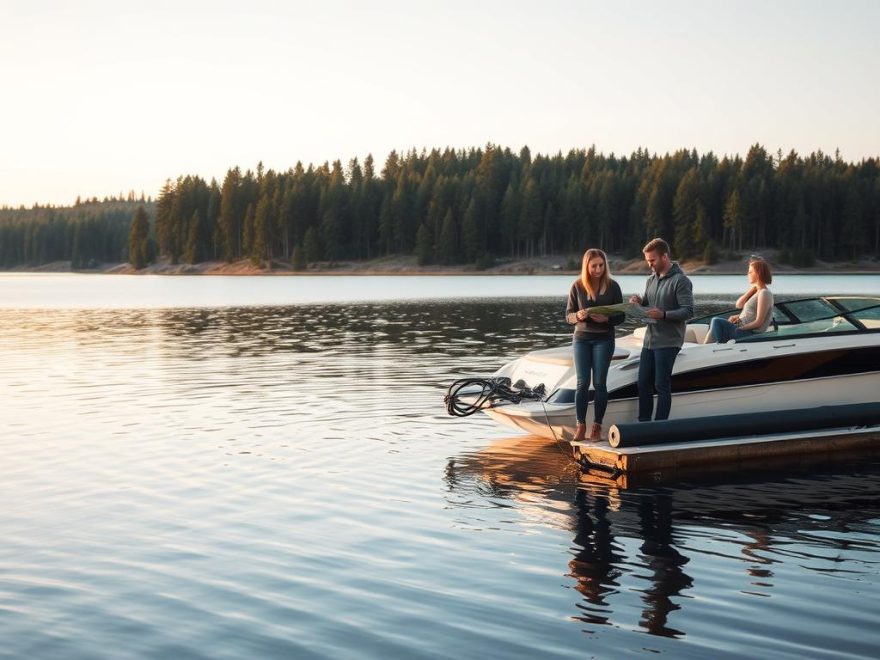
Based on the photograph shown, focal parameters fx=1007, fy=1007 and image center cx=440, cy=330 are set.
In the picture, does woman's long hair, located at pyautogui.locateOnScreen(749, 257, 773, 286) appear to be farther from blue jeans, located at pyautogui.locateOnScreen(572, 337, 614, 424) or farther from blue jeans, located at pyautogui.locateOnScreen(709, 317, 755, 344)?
blue jeans, located at pyautogui.locateOnScreen(572, 337, 614, 424)

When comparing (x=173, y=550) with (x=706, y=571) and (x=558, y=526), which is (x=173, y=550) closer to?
(x=558, y=526)

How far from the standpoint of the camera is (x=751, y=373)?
12367mm

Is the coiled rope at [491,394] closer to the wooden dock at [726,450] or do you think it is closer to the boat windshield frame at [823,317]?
the wooden dock at [726,450]

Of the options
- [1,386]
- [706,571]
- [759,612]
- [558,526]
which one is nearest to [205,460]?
[558,526]

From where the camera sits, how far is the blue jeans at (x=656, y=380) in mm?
11695

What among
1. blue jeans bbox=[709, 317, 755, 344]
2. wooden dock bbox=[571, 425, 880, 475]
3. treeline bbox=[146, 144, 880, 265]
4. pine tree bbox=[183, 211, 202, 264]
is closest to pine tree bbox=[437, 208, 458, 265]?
treeline bbox=[146, 144, 880, 265]

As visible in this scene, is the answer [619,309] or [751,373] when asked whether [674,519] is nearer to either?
[619,309]

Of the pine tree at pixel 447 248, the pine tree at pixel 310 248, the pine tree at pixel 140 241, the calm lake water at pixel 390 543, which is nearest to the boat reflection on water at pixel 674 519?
the calm lake water at pixel 390 543

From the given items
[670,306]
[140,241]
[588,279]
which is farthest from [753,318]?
[140,241]

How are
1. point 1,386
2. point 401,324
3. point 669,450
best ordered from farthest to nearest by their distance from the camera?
point 401,324, point 1,386, point 669,450

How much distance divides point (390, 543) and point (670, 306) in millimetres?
4667

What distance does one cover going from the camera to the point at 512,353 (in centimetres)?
2589

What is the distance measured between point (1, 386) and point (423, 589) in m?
15.6

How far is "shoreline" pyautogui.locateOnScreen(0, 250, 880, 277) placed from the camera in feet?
424
